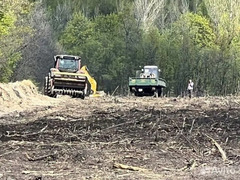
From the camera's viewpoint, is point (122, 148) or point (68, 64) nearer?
point (122, 148)

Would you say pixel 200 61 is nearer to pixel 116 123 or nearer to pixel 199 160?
pixel 116 123

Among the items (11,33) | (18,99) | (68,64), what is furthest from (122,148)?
(11,33)

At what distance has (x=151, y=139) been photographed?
1157 centimetres

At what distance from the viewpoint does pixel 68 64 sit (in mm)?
32625

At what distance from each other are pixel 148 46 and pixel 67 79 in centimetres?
2885

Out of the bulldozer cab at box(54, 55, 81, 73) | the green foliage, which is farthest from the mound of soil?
the green foliage

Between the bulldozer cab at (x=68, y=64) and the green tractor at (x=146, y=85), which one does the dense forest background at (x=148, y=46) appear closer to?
the green tractor at (x=146, y=85)

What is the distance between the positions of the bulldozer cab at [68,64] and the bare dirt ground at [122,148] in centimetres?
1604

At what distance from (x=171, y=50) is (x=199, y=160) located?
49315 mm

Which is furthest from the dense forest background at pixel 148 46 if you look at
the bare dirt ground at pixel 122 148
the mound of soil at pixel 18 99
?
the bare dirt ground at pixel 122 148

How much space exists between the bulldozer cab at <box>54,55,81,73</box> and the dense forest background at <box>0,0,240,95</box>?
65.2 feet

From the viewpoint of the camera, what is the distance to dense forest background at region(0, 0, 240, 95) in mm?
55531

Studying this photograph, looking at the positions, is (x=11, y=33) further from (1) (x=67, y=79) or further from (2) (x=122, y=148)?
(2) (x=122, y=148)

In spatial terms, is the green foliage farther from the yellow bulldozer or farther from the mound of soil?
the mound of soil
